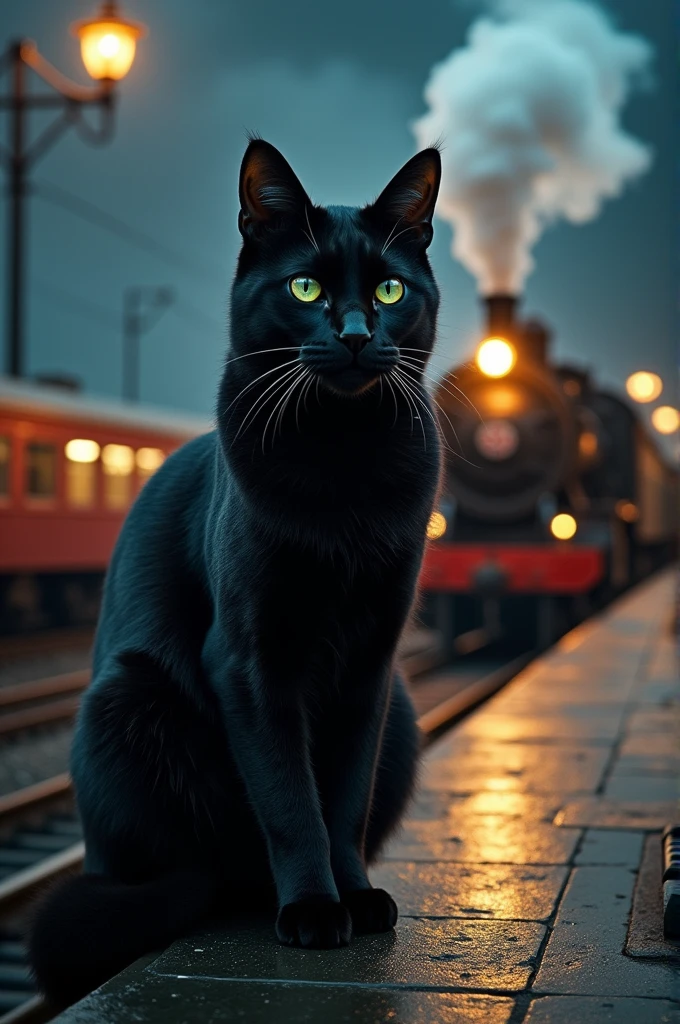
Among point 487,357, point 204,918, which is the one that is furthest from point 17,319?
point 204,918

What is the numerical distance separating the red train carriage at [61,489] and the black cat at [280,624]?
408 inches

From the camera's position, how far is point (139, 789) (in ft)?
8.14

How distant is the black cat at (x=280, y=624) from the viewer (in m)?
2.28

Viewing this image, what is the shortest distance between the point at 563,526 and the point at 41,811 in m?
7.41

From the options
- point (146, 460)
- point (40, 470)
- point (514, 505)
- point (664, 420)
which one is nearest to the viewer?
point (514, 505)

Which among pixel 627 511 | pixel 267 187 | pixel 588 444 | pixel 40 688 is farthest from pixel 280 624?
pixel 627 511

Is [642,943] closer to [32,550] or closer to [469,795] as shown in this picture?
[469,795]

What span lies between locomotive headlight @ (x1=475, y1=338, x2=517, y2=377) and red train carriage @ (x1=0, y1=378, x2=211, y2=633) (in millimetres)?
4079

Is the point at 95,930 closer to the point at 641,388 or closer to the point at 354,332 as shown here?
the point at 354,332

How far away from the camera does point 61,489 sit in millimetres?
13555

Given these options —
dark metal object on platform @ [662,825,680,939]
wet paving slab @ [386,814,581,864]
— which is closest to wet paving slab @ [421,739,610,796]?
wet paving slab @ [386,814,581,864]

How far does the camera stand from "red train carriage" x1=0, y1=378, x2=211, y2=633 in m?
12.8

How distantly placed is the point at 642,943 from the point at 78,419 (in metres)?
12.0

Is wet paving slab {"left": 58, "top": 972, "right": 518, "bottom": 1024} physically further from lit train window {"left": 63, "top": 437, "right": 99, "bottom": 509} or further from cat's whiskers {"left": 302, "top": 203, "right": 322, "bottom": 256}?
lit train window {"left": 63, "top": 437, "right": 99, "bottom": 509}
